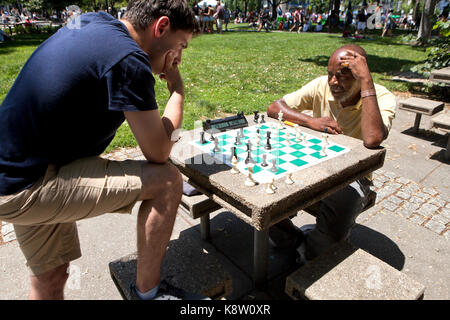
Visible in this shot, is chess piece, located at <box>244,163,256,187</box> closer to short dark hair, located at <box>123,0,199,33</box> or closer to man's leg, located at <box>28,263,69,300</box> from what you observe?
short dark hair, located at <box>123,0,199,33</box>

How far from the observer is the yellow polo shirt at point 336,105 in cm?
269

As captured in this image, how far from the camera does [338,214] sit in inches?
91.0

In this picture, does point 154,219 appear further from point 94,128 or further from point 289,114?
point 289,114

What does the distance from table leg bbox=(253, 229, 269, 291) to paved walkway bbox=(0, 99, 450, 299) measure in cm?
10

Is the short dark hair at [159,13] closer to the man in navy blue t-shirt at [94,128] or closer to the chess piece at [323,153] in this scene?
the man in navy blue t-shirt at [94,128]

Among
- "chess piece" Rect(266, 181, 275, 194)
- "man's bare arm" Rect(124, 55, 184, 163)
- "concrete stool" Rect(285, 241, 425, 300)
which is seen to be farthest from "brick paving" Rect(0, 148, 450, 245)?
"man's bare arm" Rect(124, 55, 184, 163)

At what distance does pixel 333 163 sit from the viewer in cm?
208

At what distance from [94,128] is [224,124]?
1243 millimetres

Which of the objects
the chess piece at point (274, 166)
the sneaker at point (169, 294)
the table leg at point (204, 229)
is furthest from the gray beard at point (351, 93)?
the sneaker at point (169, 294)

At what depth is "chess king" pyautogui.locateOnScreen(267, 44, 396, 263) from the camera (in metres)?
2.32

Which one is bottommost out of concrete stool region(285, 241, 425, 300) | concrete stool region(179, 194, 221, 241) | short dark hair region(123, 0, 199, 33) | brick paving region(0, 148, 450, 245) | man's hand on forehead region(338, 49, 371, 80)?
brick paving region(0, 148, 450, 245)

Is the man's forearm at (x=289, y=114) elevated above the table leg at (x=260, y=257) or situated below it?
above

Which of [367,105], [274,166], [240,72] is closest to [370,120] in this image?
[367,105]
